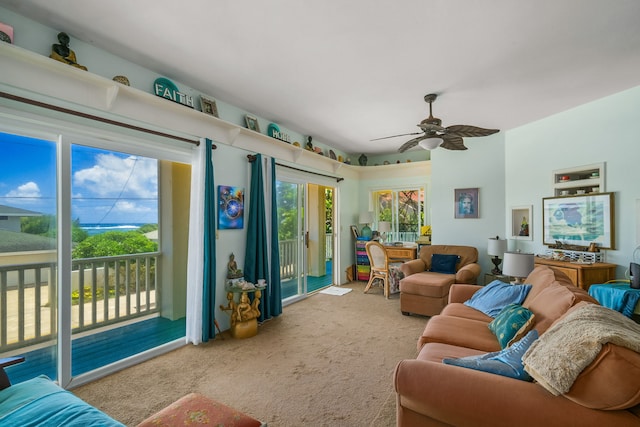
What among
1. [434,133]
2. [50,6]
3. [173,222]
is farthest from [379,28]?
[173,222]

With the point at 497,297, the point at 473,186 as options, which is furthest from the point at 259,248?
the point at 473,186

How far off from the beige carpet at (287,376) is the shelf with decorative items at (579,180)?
2600 millimetres

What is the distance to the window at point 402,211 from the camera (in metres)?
6.08

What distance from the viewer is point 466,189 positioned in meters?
5.08

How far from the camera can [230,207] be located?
11.5ft

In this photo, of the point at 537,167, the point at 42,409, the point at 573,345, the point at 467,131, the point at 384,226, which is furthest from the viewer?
the point at 384,226

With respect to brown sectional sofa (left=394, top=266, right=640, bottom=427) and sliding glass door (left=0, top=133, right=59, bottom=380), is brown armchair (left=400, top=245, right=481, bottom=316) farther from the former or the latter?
sliding glass door (left=0, top=133, right=59, bottom=380)

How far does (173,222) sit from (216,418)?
3062 millimetres

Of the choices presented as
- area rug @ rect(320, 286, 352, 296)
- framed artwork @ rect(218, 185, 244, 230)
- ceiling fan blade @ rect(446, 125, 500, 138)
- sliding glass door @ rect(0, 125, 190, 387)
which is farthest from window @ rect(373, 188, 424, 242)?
sliding glass door @ rect(0, 125, 190, 387)

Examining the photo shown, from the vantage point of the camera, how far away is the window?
6.08 metres

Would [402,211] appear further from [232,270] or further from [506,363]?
[506,363]

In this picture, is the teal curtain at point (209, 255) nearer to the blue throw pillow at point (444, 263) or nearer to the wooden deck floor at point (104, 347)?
the wooden deck floor at point (104, 347)

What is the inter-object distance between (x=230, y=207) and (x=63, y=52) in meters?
1.91

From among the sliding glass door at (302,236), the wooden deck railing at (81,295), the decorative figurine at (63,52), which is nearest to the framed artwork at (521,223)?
the sliding glass door at (302,236)
